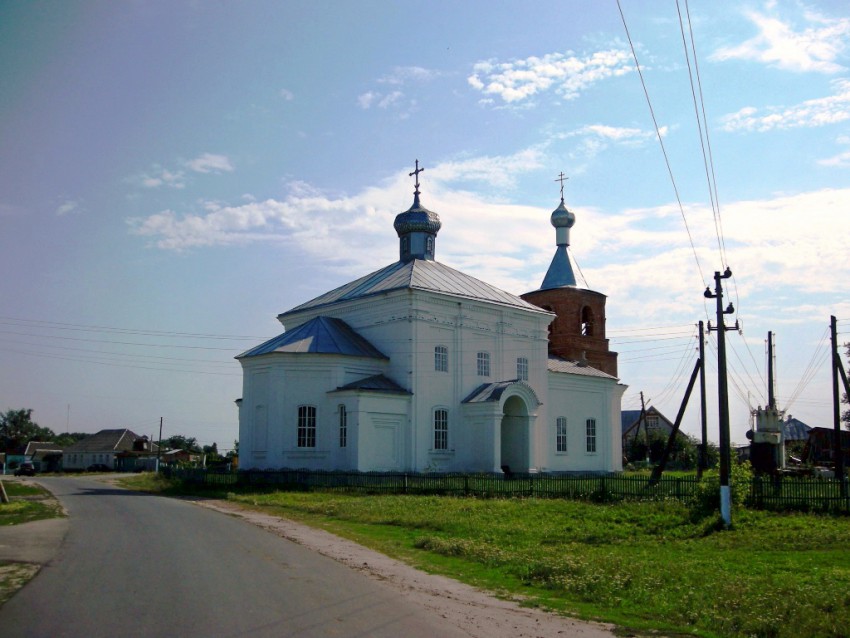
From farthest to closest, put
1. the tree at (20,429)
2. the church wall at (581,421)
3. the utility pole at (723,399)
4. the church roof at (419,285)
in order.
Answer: the tree at (20,429) → the church wall at (581,421) → the church roof at (419,285) → the utility pole at (723,399)

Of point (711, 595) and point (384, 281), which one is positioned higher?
point (384, 281)

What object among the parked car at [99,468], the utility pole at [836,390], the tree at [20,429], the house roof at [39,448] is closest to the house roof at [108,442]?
the parked car at [99,468]

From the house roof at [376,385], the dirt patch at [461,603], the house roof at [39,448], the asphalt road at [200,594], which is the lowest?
the house roof at [39,448]

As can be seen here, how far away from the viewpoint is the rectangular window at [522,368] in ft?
124

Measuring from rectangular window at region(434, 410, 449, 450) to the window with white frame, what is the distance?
1.79 metres

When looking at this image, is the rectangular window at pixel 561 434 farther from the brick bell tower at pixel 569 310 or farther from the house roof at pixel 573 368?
the brick bell tower at pixel 569 310

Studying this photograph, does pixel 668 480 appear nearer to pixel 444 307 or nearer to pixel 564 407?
pixel 444 307

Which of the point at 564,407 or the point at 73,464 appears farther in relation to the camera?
the point at 73,464

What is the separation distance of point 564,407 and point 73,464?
56.7m

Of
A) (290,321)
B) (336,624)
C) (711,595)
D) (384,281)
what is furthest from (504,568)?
(290,321)

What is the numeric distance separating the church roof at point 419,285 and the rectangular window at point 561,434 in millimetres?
5741

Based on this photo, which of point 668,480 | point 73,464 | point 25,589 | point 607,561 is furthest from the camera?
point 73,464

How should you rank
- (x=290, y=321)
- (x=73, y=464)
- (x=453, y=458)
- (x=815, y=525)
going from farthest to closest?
(x=73, y=464) < (x=290, y=321) < (x=453, y=458) < (x=815, y=525)

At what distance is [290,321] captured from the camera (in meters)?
38.5
